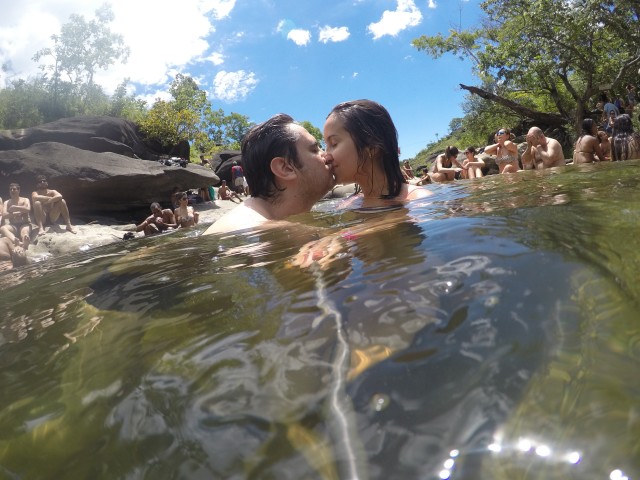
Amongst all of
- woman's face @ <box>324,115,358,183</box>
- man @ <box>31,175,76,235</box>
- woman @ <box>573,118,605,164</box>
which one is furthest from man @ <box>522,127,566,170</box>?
man @ <box>31,175,76,235</box>

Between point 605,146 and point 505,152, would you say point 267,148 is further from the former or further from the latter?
point 605,146

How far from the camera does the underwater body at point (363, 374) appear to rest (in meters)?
0.60

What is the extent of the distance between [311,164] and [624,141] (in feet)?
26.2

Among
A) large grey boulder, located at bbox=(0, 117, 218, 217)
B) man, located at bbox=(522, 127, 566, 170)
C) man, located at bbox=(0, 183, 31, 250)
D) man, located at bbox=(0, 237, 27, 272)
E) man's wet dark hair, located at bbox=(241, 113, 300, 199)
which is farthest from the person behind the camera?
large grey boulder, located at bbox=(0, 117, 218, 217)

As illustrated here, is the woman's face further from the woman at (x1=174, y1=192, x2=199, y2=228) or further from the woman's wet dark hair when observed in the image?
the woman at (x1=174, y1=192, x2=199, y2=228)

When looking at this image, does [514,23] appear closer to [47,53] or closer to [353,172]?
Result: [353,172]

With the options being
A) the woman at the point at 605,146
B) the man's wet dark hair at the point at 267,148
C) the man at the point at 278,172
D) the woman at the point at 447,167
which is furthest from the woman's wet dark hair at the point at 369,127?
the woman at the point at 605,146

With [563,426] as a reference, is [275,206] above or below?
above

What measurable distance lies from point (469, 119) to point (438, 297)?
107 ft

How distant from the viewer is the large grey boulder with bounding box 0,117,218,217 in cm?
1387

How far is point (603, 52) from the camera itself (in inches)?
798

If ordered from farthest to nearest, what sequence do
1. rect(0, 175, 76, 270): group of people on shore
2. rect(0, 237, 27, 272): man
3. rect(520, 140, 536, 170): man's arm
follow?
rect(520, 140, 536, 170): man's arm → rect(0, 175, 76, 270): group of people on shore → rect(0, 237, 27, 272): man

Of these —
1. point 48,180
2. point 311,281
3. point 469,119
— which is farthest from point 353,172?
point 469,119

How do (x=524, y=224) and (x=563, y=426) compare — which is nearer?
(x=563, y=426)
